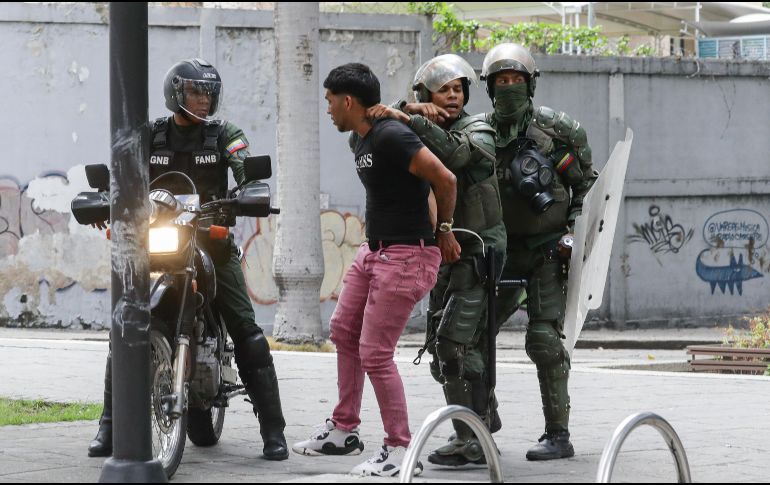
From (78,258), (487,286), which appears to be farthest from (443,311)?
(78,258)

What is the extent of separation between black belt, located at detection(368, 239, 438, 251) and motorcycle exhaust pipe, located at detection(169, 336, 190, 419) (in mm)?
967

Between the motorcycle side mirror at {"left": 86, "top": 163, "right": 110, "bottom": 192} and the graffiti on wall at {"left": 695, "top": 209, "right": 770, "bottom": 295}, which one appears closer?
the motorcycle side mirror at {"left": 86, "top": 163, "right": 110, "bottom": 192}

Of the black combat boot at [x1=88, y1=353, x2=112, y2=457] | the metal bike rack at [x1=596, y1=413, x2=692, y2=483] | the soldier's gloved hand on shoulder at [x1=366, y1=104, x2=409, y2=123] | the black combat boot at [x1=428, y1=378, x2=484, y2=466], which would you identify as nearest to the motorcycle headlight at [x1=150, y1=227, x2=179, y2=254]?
the black combat boot at [x1=88, y1=353, x2=112, y2=457]

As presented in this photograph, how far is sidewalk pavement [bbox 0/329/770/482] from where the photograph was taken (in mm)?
6367

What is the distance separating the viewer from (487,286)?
22.1ft

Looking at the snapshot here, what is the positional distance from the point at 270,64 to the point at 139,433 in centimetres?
1315

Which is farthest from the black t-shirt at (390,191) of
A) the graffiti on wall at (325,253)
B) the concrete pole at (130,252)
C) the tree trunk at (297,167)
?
the graffiti on wall at (325,253)

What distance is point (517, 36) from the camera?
871 inches

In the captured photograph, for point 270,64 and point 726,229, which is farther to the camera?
point 726,229

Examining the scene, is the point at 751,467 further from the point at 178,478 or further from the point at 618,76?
the point at 618,76

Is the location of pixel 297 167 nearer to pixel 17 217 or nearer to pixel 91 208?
pixel 17 217

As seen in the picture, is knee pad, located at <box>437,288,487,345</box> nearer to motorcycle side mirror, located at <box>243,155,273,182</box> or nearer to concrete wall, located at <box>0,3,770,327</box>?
motorcycle side mirror, located at <box>243,155,273,182</box>

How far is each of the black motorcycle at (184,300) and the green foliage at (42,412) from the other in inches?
51.5

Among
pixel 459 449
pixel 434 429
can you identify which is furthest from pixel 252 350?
pixel 434 429
